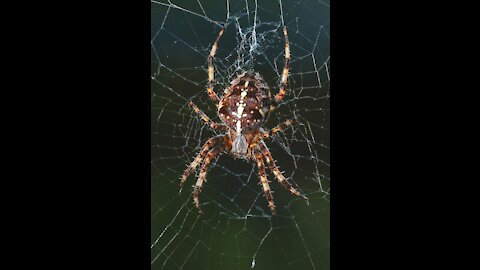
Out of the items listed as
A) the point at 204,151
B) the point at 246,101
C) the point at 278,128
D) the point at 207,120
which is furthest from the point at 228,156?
the point at 246,101

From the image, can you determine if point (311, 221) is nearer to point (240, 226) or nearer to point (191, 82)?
point (240, 226)

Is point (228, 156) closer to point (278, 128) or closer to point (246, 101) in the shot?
point (278, 128)

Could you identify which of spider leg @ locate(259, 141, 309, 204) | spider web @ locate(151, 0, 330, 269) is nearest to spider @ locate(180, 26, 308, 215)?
spider leg @ locate(259, 141, 309, 204)

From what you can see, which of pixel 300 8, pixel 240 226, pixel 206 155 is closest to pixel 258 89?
pixel 206 155

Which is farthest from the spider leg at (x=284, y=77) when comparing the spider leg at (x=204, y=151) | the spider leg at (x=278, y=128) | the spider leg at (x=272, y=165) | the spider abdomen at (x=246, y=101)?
the spider leg at (x=204, y=151)

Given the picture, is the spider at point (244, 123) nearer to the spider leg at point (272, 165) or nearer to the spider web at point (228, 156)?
the spider leg at point (272, 165)

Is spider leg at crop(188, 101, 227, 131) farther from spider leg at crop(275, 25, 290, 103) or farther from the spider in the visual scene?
spider leg at crop(275, 25, 290, 103)
